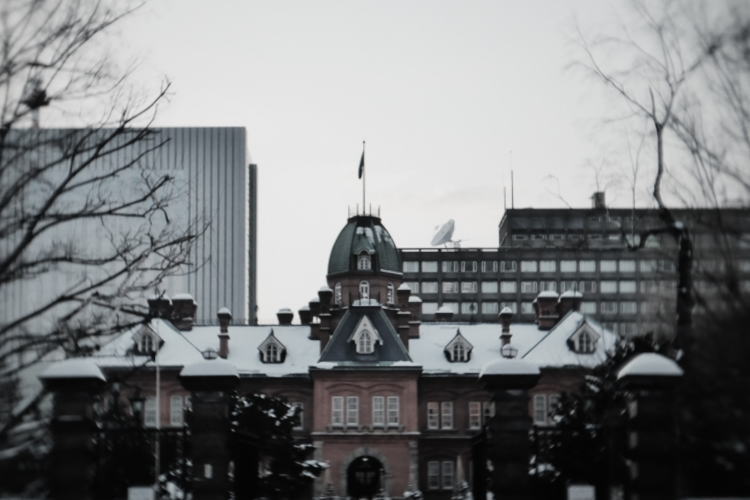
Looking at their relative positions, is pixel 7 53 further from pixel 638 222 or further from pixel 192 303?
pixel 192 303

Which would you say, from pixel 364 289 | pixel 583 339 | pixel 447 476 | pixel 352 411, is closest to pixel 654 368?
pixel 352 411

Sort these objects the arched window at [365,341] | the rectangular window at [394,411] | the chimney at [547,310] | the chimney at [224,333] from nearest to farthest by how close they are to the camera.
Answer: the rectangular window at [394,411], the arched window at [365,341], the chimney at [224,333], the chimney at [547,310]

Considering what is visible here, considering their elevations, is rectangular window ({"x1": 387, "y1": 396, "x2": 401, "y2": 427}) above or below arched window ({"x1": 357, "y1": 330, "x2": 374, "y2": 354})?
below

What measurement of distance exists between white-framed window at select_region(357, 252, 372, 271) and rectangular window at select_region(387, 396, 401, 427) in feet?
35.4

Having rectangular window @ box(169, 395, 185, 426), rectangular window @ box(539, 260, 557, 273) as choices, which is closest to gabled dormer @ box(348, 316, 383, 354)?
rectangular window @ box(169, 395, 185, 426)

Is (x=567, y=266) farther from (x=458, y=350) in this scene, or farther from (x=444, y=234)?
(x=458, y=350)

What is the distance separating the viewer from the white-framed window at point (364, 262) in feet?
230

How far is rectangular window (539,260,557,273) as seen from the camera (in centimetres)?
11175

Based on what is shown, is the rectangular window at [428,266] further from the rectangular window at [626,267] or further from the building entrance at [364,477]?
the building entrance at [364,477]

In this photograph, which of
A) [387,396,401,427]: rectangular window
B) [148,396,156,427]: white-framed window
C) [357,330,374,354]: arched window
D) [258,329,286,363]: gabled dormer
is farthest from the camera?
[258,329,286,363]: gabled dormer

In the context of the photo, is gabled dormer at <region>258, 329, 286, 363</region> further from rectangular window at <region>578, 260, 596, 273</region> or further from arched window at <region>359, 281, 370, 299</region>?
rectangular window at <region>578, 260, 596, 273</region>

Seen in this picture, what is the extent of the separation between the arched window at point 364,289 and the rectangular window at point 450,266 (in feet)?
140

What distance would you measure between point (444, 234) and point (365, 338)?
4909 cm

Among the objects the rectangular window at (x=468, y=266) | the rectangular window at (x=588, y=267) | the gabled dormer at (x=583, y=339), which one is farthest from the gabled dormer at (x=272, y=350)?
the rectangular window at (x=588, y=267)
